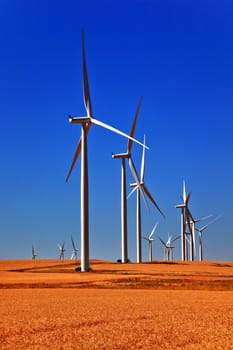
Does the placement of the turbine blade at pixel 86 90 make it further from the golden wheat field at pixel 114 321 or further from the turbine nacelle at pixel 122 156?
the golden wheat field at pixel 114 321

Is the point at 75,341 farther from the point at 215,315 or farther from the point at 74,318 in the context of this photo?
the point at 215,315

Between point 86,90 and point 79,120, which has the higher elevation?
point 86,90

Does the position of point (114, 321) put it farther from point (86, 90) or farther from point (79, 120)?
point (86, 90)

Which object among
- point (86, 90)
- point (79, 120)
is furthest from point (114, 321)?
point (86, 90)

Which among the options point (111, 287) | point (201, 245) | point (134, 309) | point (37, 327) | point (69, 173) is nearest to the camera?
point (37, 327)

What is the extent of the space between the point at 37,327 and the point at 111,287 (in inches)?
811

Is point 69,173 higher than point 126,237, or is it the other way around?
point 69,173

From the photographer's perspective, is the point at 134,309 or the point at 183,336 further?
the point at 134,309

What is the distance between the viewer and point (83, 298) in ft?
97.4

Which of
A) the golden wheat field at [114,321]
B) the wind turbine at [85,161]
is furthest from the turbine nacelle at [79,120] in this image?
the golden wheat field at [114,321]

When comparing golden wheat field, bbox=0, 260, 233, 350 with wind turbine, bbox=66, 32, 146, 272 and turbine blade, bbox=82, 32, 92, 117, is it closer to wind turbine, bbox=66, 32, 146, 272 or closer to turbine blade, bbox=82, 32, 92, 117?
wind turbine, bbox=66, 32, 146, 272

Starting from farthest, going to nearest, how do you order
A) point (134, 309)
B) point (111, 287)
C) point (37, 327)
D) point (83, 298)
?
1. point (111, 287)
2. point (83, 298)
3. point (134, 309)
4. point (37, 327)

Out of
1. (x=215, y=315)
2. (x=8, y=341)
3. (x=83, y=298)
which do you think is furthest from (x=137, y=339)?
(x=83, y=298)

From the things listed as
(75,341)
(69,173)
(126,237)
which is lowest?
(75,341)
